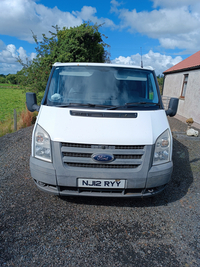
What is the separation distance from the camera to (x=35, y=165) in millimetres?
2781

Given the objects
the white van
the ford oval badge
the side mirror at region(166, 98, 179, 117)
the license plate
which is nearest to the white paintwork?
the white van

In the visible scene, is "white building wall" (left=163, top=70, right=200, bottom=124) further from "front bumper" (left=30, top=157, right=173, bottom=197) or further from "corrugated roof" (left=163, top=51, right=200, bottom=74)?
"front bumper" (left=30, top=157, right=173, bottom=197)

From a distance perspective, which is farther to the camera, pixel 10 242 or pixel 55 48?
pixel 55 48

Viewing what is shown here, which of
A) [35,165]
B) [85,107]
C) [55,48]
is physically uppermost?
[55,48]

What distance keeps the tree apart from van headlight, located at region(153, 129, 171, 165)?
9.28m

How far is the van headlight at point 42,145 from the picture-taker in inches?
108

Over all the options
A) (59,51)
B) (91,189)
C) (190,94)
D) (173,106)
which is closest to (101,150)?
(91,189)

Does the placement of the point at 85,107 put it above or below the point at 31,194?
above

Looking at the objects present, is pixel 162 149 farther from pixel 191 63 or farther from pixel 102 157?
pixel 191 63

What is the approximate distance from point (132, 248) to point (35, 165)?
1.67 metres

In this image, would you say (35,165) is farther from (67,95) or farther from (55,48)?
(55,48)

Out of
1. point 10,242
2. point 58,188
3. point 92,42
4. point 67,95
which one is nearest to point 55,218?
point 58,188

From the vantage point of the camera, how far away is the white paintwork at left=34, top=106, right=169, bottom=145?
2.66 meters

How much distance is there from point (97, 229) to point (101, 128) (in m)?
1.40
